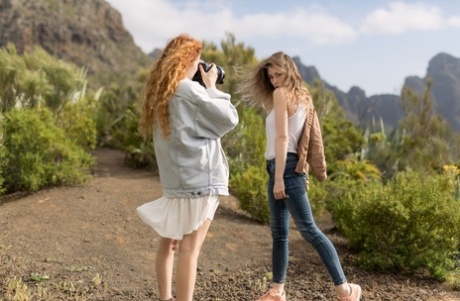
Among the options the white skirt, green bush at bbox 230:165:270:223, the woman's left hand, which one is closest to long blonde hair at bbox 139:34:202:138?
the white skirt

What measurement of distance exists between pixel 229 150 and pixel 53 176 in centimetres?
302

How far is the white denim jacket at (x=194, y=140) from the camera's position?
321cm

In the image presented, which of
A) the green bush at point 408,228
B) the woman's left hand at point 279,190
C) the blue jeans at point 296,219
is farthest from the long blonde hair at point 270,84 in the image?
the green bush at point 408,228

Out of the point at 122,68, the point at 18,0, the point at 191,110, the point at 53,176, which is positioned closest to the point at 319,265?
the point at 191,110

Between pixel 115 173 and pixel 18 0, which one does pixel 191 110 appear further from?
pixel 18 0

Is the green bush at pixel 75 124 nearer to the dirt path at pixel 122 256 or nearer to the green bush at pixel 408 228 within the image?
the dirt path at pixel 122 256

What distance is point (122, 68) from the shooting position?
244ft

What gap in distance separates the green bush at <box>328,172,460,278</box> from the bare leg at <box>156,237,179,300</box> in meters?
2.46

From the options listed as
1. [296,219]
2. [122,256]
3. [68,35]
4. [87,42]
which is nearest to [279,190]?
[296,219]

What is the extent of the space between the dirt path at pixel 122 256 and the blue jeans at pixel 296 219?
784 mm

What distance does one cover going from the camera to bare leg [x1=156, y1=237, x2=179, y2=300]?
3471mm

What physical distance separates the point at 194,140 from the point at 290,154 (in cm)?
78

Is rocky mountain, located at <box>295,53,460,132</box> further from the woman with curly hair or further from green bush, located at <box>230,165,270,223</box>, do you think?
Answer: the woman with curly hair

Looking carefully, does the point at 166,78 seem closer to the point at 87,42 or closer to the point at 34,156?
the point at 34,156
